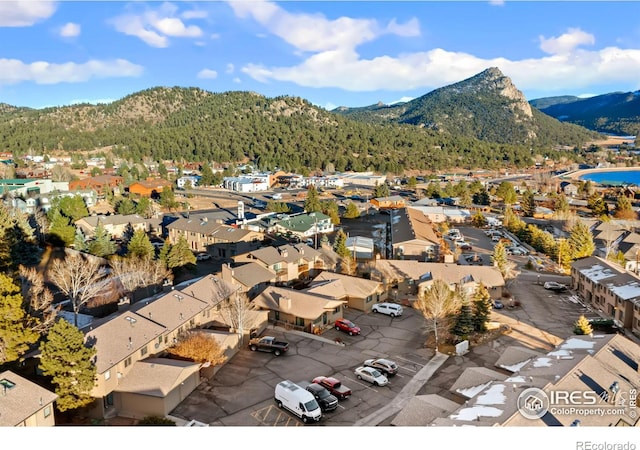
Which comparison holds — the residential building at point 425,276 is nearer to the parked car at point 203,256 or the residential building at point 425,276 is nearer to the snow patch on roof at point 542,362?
the snow patch on roof at point 542,362

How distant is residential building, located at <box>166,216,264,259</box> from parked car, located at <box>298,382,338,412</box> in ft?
90.5

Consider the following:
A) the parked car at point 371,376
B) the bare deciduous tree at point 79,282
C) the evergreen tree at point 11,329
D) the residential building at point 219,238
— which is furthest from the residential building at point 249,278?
the evergreen tree at point 11,329

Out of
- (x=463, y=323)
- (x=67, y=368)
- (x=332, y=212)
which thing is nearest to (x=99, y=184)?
(x=332, y=212)

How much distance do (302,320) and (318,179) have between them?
88.7 metres

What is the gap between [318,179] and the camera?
382ft

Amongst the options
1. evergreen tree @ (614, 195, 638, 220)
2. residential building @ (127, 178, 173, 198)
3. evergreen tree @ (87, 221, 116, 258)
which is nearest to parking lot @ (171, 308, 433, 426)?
evergreen tree @ (87, 221, 116, 258)

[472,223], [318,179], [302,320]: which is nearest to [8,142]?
[318,179]

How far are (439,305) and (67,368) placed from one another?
18811mm

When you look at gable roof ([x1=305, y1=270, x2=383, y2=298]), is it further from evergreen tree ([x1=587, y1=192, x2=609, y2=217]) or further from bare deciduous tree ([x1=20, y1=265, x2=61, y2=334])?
evergreen tree ([x1=587, y1=192, x2=609, y2=217])

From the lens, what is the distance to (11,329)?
68.5ft

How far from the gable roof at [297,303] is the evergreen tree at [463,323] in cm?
739

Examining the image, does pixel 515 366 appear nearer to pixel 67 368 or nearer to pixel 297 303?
pixel 297 303

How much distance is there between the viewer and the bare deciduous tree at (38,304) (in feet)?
79.3
